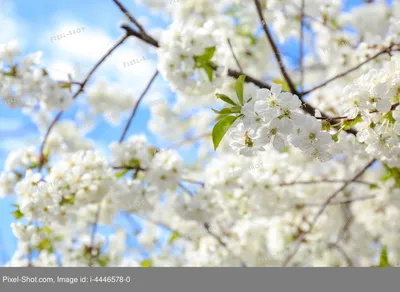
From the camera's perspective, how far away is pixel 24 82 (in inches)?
96.7

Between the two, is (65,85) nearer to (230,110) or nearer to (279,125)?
(230,110)

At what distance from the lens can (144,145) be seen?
2727 millimetres

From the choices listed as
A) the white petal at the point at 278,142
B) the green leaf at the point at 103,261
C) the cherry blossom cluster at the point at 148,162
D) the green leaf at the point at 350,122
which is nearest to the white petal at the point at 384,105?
the green leaf at the point at 350,122

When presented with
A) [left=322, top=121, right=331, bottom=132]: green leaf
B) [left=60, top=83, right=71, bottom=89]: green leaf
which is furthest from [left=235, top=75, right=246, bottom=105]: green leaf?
[left=60, top=83, right=71, bottom=89]: green leaf

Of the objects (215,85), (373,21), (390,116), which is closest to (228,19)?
(373,21)

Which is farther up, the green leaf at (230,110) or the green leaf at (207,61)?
the green leaf at (207,61)

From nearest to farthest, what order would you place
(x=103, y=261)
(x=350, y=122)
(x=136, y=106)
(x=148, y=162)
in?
(x=350, y=122) < (x=136, y=106) < (x=148, y=162) < (x=103, y=261)

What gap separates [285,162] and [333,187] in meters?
1.73

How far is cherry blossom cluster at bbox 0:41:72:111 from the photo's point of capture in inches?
95.3

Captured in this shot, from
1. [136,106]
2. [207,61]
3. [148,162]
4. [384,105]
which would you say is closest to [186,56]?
[207,61]

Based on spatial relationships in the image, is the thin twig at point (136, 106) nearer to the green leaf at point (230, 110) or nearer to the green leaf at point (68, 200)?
the green leaf at point (68, 200)

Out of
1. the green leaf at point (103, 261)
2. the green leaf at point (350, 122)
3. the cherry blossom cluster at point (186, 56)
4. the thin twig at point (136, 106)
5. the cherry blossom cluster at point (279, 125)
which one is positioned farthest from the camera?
the green leaf at point (103, 261)

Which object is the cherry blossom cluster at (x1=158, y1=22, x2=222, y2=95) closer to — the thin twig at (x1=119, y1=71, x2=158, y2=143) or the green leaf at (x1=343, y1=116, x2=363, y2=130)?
the thin twig at (x1=119, y1=71, x2=158, y2=143)

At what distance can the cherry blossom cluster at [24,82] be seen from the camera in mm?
2420
